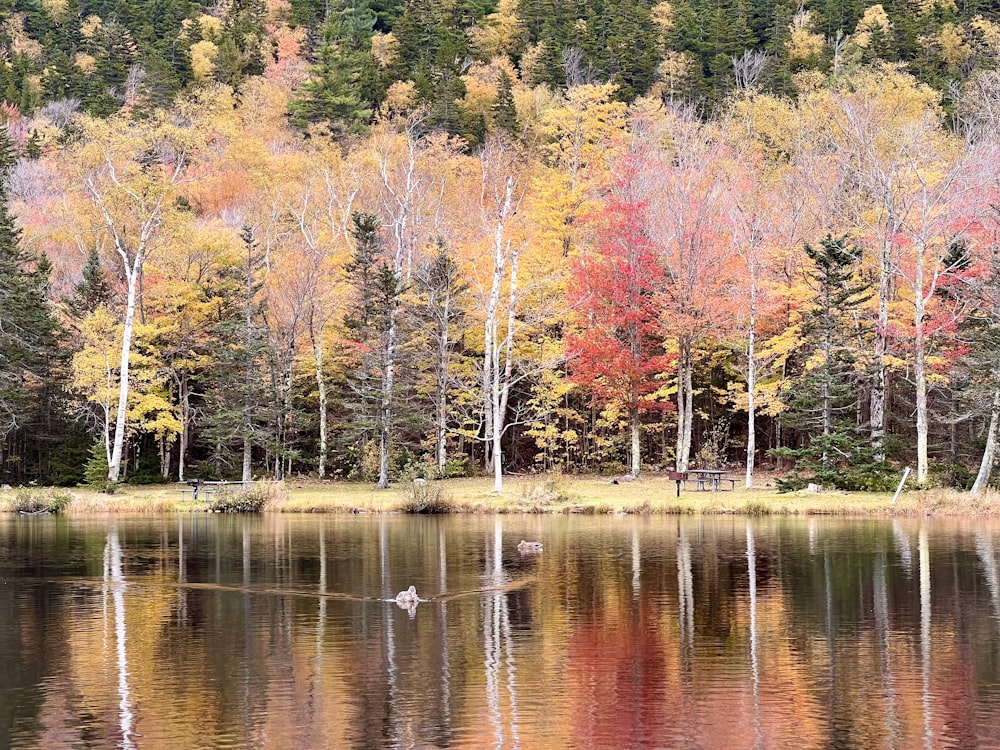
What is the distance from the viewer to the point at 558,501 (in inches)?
1740

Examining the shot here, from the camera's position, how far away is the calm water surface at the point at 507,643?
584 inches

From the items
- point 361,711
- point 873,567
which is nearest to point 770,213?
point 873,567

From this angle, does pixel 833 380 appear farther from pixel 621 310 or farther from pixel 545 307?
pixel 545 307

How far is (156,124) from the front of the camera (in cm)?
7612

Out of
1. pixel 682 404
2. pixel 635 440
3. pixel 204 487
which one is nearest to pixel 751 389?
pixel 682 404

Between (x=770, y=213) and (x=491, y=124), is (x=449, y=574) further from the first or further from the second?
(x=491, y=124)

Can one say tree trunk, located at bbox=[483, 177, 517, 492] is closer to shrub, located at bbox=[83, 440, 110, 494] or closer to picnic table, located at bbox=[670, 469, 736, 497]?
picnic table, located at bbox=[670, 469, 736, 497]

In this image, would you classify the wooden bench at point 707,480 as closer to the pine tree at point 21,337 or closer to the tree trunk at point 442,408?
the tree trunk at point 442,408

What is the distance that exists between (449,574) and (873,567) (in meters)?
9.19

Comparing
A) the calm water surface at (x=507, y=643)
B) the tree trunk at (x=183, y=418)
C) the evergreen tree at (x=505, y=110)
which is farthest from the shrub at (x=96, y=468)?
the evergreen tree at (x=505, y=110)

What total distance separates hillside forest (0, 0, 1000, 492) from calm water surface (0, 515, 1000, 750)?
16.0 metres

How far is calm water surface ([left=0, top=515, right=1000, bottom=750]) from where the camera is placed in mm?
14836

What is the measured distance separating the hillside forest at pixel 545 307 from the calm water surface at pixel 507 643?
1601 cm

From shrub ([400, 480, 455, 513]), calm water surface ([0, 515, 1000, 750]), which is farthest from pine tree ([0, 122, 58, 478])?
calm water surface ([0, 515, 1000, 750])
